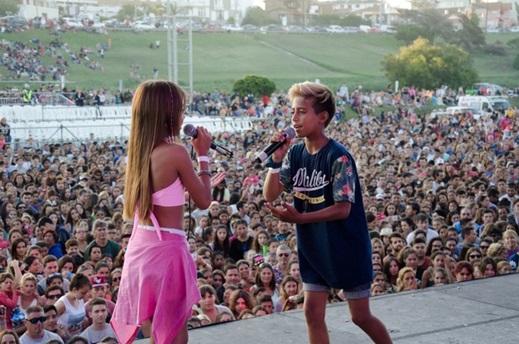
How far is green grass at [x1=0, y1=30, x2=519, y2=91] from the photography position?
219 ft

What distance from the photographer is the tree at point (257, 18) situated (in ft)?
361

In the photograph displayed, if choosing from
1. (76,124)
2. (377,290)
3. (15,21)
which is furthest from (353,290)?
(15,21)

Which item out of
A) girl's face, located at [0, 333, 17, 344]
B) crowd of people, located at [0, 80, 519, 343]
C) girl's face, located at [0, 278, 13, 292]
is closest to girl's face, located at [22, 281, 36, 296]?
crowd of people, located at [0, 80, 519, 343]

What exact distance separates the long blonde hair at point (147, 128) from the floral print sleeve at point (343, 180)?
0.81 meters

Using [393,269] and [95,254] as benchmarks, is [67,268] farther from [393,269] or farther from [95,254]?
[393,269]

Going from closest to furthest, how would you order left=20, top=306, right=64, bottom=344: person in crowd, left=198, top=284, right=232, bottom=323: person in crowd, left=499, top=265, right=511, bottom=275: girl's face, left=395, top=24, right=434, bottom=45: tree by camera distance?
left=20, top=306, right=64, bottom=344: person in crowd
left=198, top=284, right=232, bottom=323: person in crowd
left=499, top=265, right=511, bottom=275: girl's face
left=395, top=24, right=434, bottom=45: tree

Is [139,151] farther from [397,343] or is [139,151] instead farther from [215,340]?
[397,343]

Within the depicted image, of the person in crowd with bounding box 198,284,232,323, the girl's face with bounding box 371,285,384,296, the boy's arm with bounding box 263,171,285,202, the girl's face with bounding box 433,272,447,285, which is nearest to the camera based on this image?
the boy's arm with bounding box 263,171,285,202

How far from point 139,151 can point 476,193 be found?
10.4 m

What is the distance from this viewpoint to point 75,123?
2588 centimetres

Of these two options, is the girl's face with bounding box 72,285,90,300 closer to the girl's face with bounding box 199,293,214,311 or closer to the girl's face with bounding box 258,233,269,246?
the girl's face with bounding box 199,293,214,311

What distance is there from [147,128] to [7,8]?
81721mm

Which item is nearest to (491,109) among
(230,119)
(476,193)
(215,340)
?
(230,119)

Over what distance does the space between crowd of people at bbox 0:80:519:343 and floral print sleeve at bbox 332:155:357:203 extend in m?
0.72
